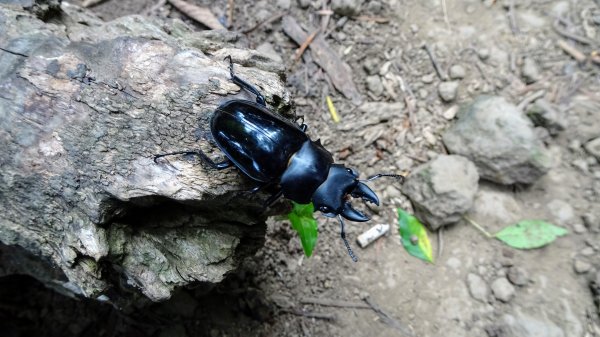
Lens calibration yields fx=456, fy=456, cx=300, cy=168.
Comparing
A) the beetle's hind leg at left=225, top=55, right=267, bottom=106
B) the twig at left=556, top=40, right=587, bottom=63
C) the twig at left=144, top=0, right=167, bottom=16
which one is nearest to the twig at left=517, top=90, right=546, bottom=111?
the twig at left=556, top=40, right=587, bottom=63

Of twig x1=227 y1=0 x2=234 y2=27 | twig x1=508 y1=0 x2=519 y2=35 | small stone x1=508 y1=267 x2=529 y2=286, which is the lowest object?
small stone x1=508 y1=267 x2=529 y2=286

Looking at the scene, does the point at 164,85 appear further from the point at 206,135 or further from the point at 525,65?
the point at 525,65

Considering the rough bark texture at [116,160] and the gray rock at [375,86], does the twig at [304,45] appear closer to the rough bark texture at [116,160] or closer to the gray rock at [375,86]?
the gray rock at [375,86]

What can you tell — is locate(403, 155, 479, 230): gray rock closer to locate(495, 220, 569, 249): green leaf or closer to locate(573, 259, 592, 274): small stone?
locate(495, 220, 569, 249): green leaf

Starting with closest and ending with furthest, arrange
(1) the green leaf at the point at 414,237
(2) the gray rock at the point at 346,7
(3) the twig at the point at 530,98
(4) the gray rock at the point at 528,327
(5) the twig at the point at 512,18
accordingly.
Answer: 1. (4) the gray rock at the point at 528,327
2. (1) the green leaf at the point at 414,237
3. (3) the twig at the point at 530,98
4. (2) the gray rock at the point at 346,7
5. (5) the twig at the point at 512,18

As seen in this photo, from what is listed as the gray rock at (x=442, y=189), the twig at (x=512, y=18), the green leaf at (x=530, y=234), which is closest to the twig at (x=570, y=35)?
the twig at (x=512, y=18)

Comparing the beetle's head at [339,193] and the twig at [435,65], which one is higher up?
the twig at [435,65]

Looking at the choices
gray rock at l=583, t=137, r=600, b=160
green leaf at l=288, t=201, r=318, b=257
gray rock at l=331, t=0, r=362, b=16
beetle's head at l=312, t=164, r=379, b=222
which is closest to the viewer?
beetle's head at l=312, t=164, r=379, b=222
